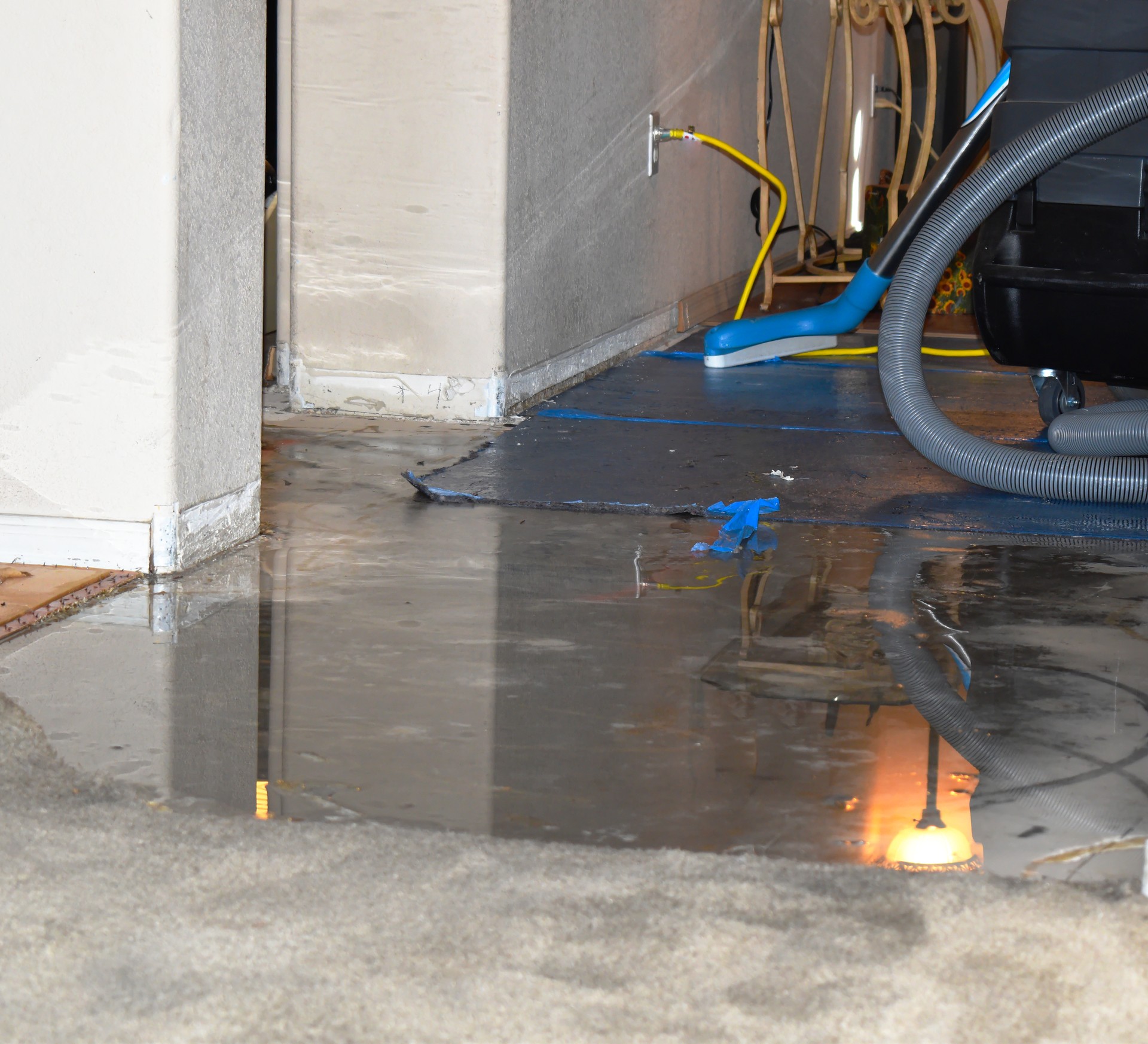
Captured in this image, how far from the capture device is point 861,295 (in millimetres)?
4309

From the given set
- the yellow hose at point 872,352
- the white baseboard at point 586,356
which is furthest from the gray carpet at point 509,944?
the yellow hose at point 872,352

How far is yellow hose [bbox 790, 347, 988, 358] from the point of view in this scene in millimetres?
4652

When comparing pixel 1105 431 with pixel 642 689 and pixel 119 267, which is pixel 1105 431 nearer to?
pixel 642 689

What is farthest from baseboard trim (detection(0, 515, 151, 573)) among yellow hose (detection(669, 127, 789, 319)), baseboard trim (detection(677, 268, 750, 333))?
baseboard trim (detection(677, 268, 750, 333))

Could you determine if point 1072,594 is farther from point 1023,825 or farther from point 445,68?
point 445,68

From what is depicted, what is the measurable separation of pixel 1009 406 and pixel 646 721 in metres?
2.46

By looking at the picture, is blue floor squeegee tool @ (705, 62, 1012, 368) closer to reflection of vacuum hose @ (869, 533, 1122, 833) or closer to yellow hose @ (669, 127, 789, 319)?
yellow hose @ (669, 127, 789, 319)

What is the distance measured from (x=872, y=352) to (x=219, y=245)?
2.82m

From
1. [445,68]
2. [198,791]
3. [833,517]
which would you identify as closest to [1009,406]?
[833,517]

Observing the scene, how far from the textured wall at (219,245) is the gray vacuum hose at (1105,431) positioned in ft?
5.25

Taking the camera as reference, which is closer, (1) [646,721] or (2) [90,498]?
(1) [646,721]

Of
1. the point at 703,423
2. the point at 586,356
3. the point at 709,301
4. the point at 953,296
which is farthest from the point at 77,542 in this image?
the point at 953,296

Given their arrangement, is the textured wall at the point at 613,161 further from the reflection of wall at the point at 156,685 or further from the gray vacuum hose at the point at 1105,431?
the reflection of wall at the point at 156,685

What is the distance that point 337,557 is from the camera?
2.42 metres
